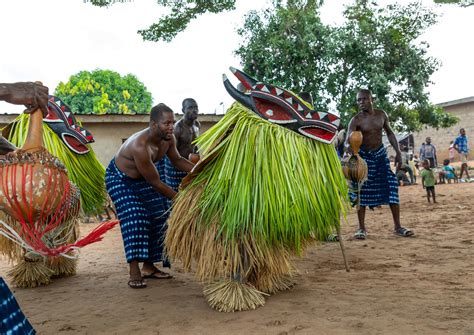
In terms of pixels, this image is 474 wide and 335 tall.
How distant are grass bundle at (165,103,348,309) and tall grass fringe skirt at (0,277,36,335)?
1250 mm

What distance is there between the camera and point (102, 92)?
3297cm

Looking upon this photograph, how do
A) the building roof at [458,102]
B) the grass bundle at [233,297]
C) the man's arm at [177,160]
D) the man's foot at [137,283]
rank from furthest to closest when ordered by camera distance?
the building roof at [458,102]
the man's arm at [177,160]
the man's foot at [137,283]
the grass bundle at [233,297]

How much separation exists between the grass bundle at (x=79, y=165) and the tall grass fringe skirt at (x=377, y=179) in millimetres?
2973

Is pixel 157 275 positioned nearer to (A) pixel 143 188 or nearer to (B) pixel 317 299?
(A) pixel 143 188

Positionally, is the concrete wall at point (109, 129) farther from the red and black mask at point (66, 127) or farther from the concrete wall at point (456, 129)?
the concrete wall at point (456, 129)

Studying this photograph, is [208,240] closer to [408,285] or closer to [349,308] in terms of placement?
[349,308]

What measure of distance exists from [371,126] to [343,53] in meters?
7.51

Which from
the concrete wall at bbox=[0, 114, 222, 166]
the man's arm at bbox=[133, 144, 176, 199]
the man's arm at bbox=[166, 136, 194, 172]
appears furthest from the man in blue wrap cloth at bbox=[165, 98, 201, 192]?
the concrete wall at bbox=[0, 114, 222, 166]

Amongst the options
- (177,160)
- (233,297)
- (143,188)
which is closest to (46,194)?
(233,297)

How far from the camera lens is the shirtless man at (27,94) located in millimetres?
1915

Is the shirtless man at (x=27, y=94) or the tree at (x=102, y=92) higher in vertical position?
the tree at (x=102, y=92)

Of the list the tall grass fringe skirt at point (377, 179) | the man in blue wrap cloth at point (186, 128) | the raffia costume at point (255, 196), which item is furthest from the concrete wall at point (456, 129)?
the raffia costume at point (255, 196)

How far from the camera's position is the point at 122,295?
370 centimetres

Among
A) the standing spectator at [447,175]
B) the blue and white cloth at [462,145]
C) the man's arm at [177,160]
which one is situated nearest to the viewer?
the man's arm at [177,160]
